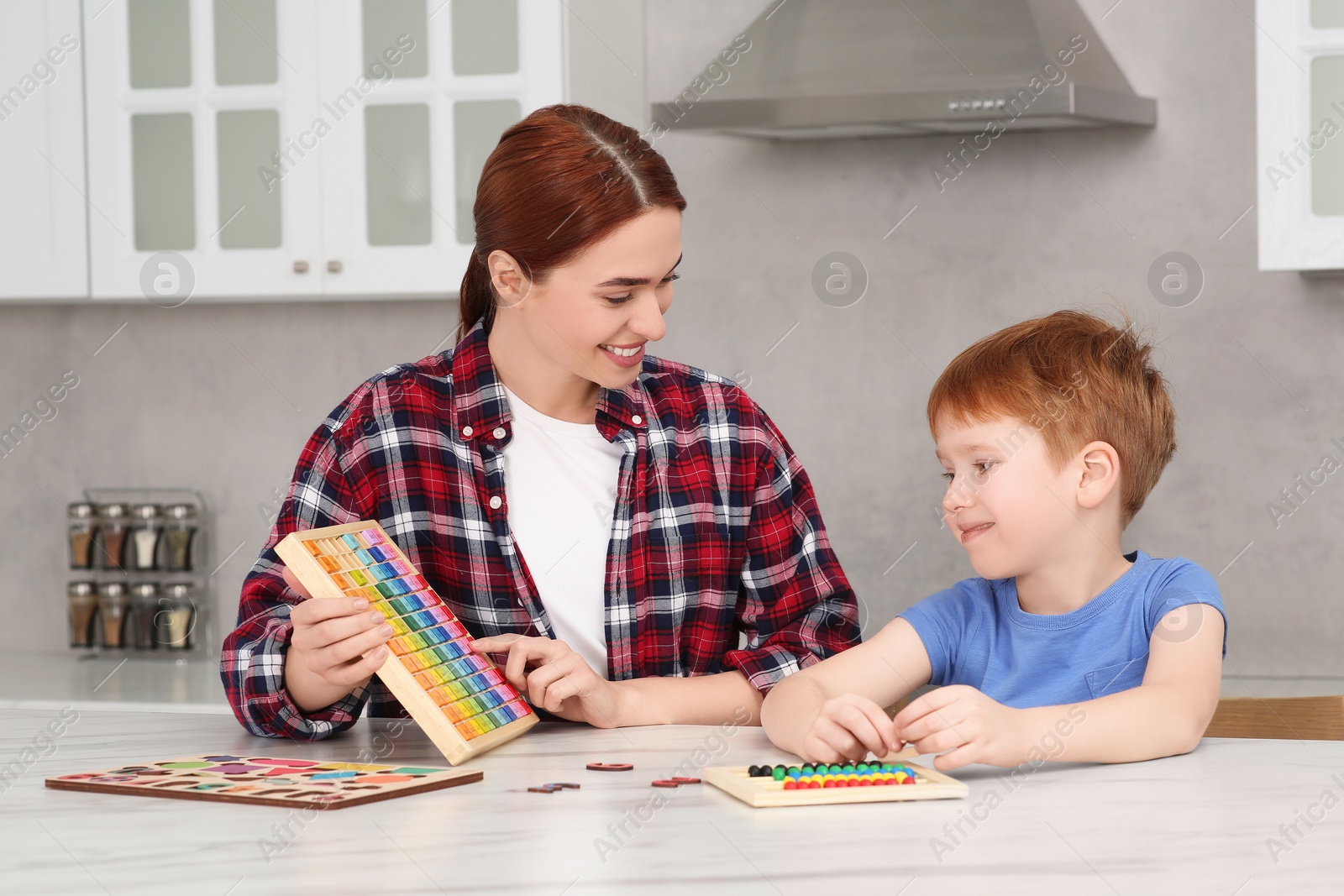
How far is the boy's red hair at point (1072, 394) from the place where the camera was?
124cm

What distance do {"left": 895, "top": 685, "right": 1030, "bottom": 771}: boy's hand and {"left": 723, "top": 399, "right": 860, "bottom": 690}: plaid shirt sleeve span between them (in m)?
0.44

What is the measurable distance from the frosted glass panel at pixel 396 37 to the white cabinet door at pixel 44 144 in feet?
1.99

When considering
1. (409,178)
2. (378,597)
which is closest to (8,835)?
(378,597)

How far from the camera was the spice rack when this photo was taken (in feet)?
9.78

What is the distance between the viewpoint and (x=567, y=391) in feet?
4.99

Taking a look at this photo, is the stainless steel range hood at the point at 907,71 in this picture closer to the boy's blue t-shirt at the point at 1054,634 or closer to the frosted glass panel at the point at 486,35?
the frosted glass panel at the point at 486,35

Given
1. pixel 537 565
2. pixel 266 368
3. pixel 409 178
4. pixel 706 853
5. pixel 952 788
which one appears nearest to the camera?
pixel 706 853

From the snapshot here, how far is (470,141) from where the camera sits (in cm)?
260

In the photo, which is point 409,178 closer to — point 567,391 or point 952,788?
point 567,391

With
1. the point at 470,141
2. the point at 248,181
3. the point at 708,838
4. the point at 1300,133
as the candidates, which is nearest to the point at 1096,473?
the point at 708,838

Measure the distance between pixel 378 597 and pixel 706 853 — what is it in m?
0.46

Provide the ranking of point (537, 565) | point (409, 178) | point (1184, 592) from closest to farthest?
point (1184, 592) < point (537, 565) < point (409, 178)

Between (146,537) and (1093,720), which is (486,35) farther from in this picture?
(1093,720)

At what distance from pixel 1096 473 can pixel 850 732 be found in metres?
0.35
